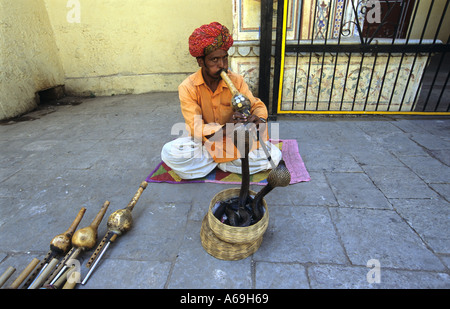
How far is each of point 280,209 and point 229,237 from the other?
0.65m

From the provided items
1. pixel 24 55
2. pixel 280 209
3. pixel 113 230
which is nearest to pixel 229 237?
pixel 280 209

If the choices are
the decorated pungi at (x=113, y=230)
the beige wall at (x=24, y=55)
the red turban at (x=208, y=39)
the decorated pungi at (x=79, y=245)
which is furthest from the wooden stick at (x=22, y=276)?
the beige wall at (x=24, y=55)

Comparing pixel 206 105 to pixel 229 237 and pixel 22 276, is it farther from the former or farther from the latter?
pixel 22 276

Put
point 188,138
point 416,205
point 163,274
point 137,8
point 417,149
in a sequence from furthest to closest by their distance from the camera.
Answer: point 137,8, point 417,149, point 188,138, point 416,205, point 163,274

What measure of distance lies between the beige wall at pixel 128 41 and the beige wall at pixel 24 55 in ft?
1.07

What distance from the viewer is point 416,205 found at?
188 cm

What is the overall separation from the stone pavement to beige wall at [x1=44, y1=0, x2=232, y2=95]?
2372mm

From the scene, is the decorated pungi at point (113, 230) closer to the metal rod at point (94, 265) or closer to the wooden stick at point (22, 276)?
the metal rod at point (94, 265)

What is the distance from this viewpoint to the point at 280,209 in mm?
1887

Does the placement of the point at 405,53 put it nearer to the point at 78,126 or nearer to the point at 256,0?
the point at 256,0

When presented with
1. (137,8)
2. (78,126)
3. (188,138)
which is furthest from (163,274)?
(137,8)

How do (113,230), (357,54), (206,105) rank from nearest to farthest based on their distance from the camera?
(113,230) < (206,105) < (357,54)

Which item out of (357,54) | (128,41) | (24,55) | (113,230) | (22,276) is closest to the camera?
(22,276)

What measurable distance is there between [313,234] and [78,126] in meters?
3.59
